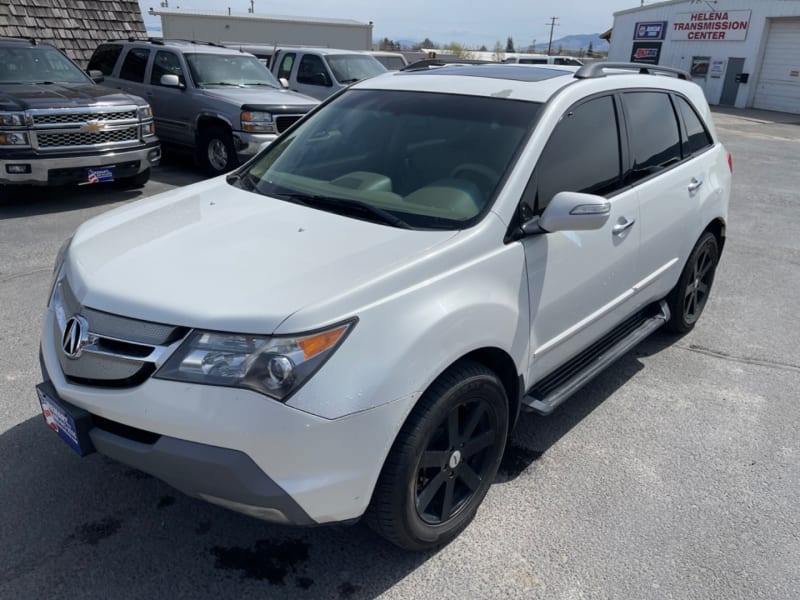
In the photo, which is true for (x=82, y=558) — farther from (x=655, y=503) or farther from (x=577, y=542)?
(x=655, y=503)

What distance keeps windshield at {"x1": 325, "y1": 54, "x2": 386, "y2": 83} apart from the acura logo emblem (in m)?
10.8

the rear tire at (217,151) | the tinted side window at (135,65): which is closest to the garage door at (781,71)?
the rear tire at (217,151)

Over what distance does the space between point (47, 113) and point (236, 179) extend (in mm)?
4839

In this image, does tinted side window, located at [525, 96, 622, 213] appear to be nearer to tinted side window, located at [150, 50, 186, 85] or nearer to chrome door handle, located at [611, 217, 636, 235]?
chrome door handle, located at [611, 217, 636, 235]

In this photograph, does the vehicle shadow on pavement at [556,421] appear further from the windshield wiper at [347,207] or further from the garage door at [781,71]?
the garage door at [781,71]

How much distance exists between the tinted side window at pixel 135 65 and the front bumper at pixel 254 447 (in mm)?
9720

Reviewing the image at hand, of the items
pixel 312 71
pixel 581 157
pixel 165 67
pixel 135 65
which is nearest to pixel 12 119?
pixel 165 67

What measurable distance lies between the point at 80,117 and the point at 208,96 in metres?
2.37

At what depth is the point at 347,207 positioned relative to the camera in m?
2.91

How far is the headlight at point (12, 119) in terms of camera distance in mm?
6896

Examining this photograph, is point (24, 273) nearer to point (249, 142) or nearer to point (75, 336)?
point (75, 336)

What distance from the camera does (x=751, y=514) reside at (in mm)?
2957

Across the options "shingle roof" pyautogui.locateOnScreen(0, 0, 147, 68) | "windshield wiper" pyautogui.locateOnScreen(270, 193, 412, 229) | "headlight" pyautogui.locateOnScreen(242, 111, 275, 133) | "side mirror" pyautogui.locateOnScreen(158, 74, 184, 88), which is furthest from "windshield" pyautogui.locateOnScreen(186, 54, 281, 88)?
"windshield wiper" pyautogui.locateOnScreen(270, 193, 412, 229)

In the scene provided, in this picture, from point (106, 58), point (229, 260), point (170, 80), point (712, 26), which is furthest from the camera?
point (712, 26)
